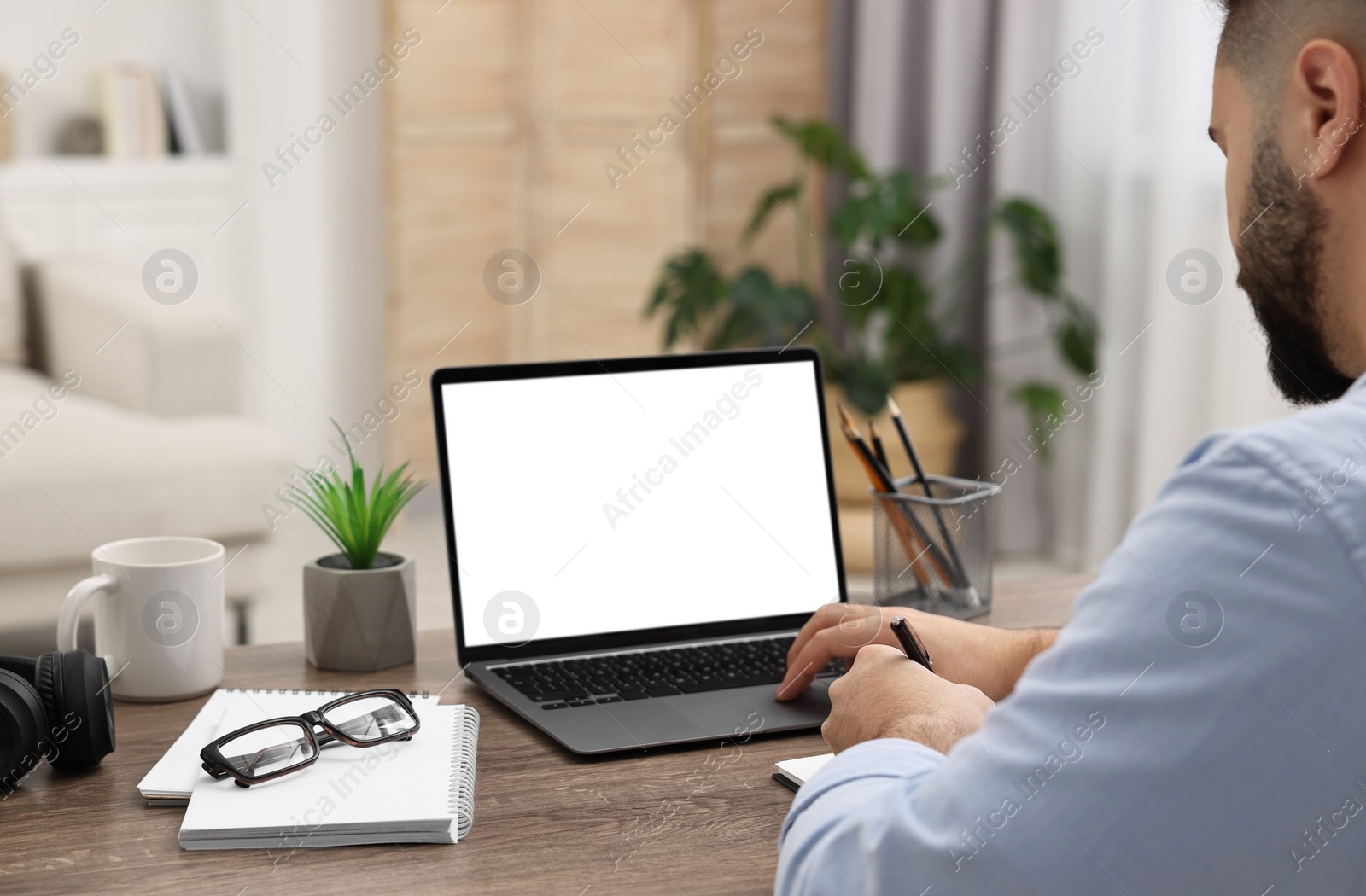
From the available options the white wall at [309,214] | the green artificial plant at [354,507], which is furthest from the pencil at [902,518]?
the white wall at [309,214]

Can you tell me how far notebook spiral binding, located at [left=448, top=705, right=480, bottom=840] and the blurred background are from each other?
2.08 metres

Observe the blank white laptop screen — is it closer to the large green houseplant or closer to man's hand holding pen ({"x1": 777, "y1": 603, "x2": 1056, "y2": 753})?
man's hand holding pen ({"x1": 777, "y1": 603, "x2": 1056, "y2": 753})

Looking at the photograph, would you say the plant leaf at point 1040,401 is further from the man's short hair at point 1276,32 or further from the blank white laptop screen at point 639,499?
the man's short hair at point 1276,32

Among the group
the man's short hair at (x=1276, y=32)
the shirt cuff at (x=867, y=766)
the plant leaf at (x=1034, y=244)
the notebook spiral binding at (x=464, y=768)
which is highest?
the man's short hair at (x=1276, y=32)

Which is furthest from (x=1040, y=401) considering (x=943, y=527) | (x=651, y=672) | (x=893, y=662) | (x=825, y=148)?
(x=893, y=662)

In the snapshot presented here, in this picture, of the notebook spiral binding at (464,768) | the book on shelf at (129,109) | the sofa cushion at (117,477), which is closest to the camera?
the notebook spiral binding at (464,768)

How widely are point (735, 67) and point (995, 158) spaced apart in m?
0.77

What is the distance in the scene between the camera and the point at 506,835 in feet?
2.70

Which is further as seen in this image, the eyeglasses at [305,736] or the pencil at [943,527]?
the pencil at [943,527]

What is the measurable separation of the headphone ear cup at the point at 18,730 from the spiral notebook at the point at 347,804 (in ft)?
0.36

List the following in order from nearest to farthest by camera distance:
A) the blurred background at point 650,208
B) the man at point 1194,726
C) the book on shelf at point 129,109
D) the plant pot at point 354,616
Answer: the man at point 1194,726, the plant pot at point 354,616, the blurred background at point 650,208, the book on shelf at point 129,109

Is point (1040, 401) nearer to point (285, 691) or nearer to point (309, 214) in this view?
point (309, 214)

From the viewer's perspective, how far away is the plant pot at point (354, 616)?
1127 mm

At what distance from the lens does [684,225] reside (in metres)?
3.74
